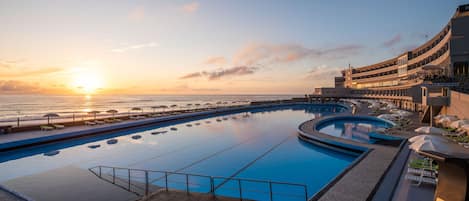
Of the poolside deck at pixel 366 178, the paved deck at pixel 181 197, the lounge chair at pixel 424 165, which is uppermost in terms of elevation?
the lounge chair at pixel 424 165

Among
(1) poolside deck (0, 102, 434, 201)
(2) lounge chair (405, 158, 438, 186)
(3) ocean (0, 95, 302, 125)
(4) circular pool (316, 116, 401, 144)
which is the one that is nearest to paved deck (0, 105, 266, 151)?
(3) ocean (0, 95, 302, 125)

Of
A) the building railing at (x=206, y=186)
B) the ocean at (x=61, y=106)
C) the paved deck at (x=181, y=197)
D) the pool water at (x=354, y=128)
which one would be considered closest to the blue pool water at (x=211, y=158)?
the building railing at (x=206, y=186)

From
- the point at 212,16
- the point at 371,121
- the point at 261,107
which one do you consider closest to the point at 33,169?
the point at 212,16

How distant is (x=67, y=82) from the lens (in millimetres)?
39375

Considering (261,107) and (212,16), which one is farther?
(261,107)

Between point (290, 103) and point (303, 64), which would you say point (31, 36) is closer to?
point (303, 64)

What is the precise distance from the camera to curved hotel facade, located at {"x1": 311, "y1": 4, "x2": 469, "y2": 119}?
59.8 ft

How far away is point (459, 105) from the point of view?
477 inches

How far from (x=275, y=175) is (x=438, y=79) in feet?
58.3

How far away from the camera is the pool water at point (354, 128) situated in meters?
14.2

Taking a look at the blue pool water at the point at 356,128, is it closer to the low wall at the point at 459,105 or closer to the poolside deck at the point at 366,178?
the poolside deck at the point at 366,178

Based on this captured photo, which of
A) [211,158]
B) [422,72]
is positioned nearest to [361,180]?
[211,158]

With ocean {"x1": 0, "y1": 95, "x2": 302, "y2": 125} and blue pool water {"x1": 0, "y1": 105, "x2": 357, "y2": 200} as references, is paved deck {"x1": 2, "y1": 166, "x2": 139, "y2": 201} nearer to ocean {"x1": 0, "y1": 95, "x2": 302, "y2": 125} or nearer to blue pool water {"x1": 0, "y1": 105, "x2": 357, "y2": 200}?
blue pool water {"x1": 0, "y1": 105, "x2": 357, "y2": 200}

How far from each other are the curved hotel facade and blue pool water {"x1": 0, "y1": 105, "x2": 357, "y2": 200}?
32.3 ft
